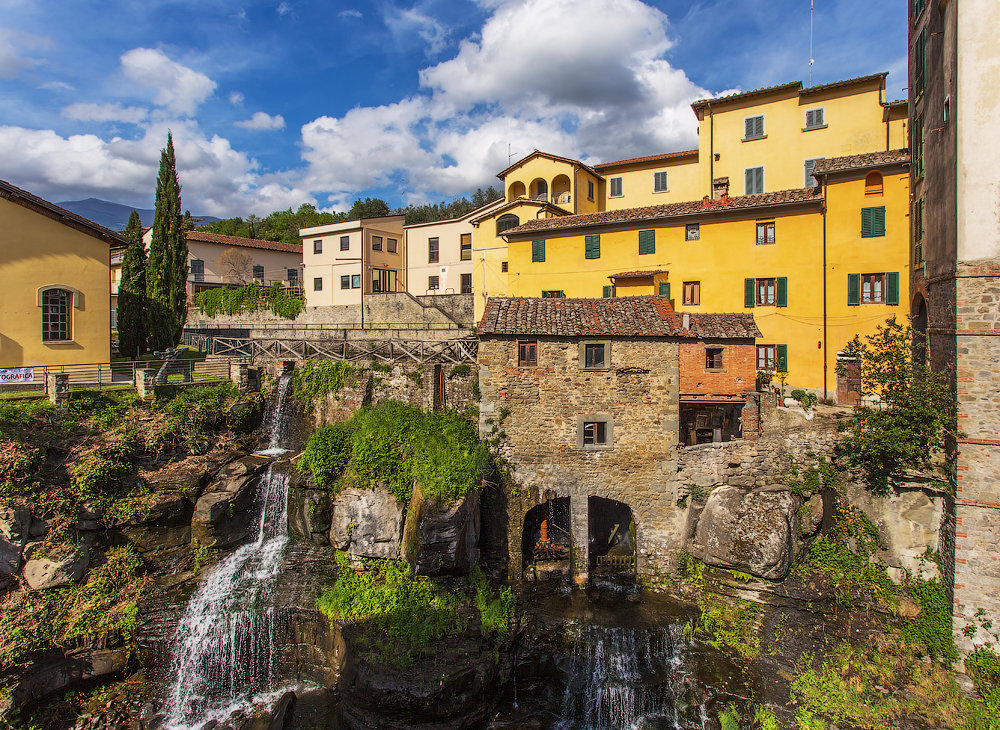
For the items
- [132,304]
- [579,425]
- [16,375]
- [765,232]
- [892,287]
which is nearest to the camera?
[579,425]

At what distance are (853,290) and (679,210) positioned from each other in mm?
8240

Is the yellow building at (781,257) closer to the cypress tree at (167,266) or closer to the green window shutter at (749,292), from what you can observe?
the green window shutter at (749,292)

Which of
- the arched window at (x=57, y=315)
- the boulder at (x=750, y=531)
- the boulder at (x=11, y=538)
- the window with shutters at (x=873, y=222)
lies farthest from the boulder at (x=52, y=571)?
the window with shutters at (x=873, y=222)

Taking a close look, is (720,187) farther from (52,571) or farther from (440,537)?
(52,571)

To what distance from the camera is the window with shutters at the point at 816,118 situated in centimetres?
2892

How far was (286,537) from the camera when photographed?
18.4 meters

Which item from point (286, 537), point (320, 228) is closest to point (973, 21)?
point (286, 537)

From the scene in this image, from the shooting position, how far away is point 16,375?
1977 centimetres

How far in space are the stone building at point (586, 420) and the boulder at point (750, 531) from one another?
1.56 metres

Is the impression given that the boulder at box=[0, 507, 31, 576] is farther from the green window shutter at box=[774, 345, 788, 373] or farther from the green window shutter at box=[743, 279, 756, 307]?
the green window shutter at box=[774, 345, 788, 373]

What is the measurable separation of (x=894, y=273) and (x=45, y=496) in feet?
103

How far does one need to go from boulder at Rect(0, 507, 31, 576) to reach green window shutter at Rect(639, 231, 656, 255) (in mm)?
25562

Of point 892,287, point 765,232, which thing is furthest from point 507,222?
point 892,287

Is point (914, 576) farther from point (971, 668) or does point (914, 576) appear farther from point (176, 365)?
point (176, 365)
